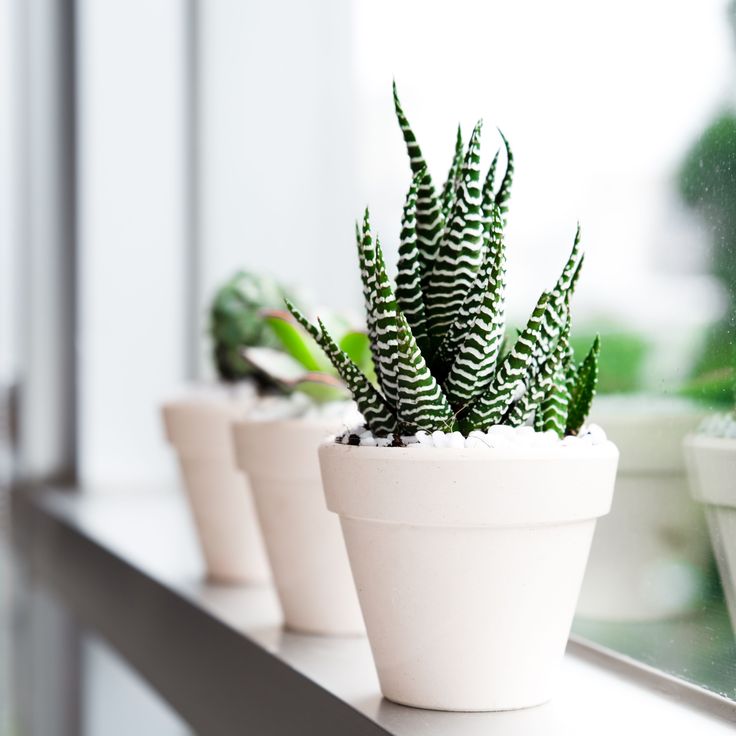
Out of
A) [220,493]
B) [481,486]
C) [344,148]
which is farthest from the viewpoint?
[344,148]

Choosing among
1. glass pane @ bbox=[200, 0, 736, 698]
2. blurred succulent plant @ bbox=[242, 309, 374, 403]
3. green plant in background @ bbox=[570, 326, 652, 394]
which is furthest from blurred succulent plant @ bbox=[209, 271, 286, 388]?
green plant in background @ bbox=[570, 326, 652, 394]

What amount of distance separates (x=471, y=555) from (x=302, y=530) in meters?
0.31

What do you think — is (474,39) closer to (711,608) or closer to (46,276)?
(711,608)

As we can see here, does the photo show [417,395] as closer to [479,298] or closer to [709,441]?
[479,298]

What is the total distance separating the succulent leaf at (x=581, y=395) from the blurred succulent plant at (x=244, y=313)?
0.51m

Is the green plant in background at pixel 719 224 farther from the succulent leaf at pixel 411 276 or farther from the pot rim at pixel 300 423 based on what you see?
the pot rim at pixel 300 423

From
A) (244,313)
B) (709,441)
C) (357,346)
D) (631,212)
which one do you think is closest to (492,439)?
(709,441)

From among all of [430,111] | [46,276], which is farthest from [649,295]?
[46,276]

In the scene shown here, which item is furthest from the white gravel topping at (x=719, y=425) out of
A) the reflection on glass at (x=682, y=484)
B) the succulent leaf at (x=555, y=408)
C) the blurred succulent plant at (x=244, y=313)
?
the blurred succulent plant at (x=244, y=313)

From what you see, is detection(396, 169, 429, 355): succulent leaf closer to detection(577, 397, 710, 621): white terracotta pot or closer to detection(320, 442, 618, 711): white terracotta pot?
detection(320, 442, 618, 711): white terracotta pot

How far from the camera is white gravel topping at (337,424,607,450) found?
2.25 feet

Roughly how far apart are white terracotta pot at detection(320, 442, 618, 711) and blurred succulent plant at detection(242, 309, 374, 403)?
26 cm

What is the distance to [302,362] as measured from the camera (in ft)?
3.42

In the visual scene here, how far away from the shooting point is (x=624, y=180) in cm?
98
